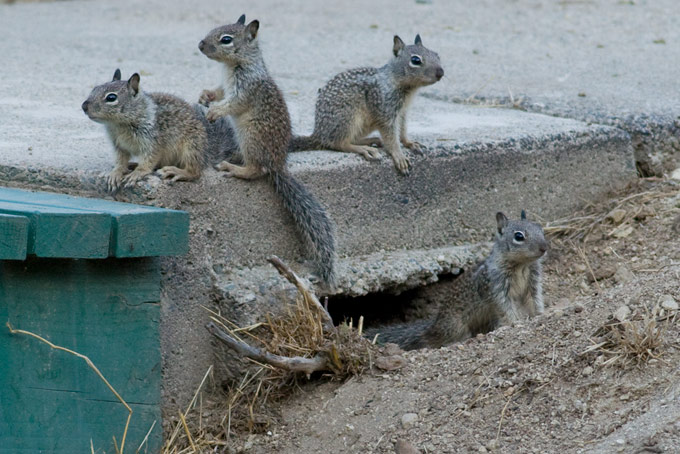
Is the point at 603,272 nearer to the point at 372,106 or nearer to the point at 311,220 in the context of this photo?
the point at 372,106

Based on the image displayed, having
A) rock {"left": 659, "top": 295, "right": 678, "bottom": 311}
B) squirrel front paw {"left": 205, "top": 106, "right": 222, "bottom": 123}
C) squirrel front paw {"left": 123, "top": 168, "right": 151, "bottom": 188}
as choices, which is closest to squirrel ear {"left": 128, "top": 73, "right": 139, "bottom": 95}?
squirrel front paw {"left": 123, "top": 168, "right": 151, "bottom": 188}

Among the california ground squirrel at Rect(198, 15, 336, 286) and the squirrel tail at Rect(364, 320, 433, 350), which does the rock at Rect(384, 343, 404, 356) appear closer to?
the california ground squirrel at Rect(198, 15, 336, 286)

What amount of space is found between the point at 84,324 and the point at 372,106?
218 cm

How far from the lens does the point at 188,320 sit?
4.61 m

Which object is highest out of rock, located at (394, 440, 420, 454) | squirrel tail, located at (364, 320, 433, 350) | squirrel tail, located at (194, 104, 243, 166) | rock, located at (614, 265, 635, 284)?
squirrel tail, located at (194, 104, 243, 166)

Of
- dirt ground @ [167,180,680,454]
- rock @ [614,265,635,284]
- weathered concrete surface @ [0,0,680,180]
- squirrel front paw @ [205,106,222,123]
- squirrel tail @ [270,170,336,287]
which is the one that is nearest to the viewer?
dirt ground @ [167,180,680,454]

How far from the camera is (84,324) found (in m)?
4.27

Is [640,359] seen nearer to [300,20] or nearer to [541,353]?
[541,353]

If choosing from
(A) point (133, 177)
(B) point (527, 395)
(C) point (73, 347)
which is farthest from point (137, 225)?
(B) point (527, 395)

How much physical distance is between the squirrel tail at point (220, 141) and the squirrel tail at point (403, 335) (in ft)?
4.16

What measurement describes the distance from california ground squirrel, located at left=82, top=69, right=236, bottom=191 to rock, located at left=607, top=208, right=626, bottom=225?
258 centimetres

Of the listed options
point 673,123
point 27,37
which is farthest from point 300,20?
point 673,123

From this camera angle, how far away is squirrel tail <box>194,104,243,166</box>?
199 inches

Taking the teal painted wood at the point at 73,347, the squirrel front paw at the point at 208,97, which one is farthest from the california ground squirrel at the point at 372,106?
the teal painted wood at the point at 73,347
